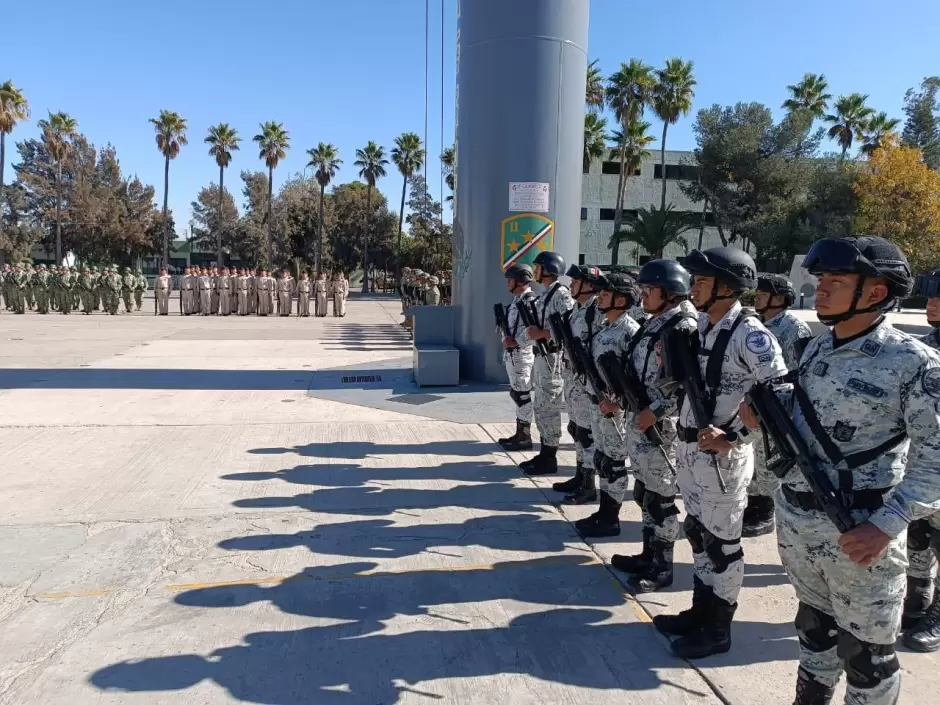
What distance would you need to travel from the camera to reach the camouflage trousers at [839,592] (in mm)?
2078

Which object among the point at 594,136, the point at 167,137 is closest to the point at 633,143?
the point at 594,136

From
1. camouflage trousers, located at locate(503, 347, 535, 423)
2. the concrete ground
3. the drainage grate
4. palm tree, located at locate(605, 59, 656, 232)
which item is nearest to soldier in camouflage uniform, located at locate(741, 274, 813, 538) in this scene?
the concrete ground

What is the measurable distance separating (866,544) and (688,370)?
118 centimetres

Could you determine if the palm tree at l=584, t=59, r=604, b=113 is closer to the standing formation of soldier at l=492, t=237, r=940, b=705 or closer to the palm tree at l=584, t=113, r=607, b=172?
the palm tree at l=584, t=113, r=607, b=172

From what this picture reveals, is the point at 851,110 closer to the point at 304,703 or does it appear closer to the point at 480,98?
the point at 480,98

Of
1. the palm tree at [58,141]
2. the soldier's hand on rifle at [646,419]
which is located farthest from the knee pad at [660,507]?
the palm tree at [58,141]

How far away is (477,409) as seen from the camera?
Answer: 322 inches

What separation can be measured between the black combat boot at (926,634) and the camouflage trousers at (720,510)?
3.02 ft

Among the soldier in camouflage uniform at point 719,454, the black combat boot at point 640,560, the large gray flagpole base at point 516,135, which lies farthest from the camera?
the large gray flagpole base at point 516,135

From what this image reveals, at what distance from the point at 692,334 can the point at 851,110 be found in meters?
45.6

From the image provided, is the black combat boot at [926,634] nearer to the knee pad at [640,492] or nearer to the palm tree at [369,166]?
the knee pad at [640,492]

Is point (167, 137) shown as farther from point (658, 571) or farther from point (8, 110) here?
point (658, 571)

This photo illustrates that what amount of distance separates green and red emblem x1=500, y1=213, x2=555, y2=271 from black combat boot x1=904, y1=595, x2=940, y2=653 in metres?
6.66

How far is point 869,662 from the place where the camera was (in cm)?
211
